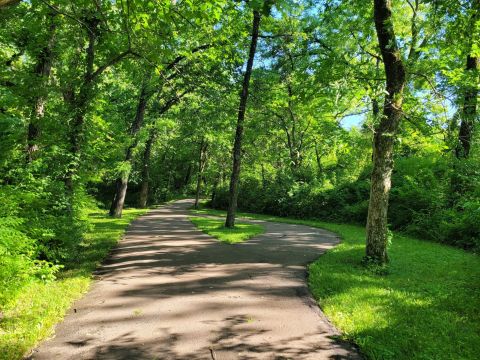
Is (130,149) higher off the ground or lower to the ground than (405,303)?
higher

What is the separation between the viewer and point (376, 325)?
511 cm

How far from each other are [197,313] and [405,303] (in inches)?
134

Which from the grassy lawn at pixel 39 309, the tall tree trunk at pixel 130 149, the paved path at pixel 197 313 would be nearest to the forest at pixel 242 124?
the grassy lawn at pixel 39 309

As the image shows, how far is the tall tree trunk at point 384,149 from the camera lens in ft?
27.4

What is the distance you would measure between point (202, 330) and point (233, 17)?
1188cm

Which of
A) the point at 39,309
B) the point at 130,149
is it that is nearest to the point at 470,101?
the point at 39,309

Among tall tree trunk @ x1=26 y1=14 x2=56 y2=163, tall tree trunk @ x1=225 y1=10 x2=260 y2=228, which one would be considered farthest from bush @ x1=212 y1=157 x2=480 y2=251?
tall tree trunk @ x1=26 y1=14 x2=56 y2=163

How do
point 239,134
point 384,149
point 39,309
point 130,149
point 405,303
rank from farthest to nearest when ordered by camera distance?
point 130,149 < point 239,134 < point 384,149 < point 405,303 < point 39,309

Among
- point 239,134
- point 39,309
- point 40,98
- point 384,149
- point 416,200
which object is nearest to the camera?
point 39,309

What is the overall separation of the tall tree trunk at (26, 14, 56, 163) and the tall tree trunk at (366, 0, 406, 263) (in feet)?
26.2

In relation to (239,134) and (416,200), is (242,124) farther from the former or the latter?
(416,200)

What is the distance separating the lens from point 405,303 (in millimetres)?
6055

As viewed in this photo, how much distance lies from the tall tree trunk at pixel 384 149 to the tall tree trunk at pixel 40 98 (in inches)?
314

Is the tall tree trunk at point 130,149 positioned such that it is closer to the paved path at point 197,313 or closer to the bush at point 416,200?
the bush at point 416,200
